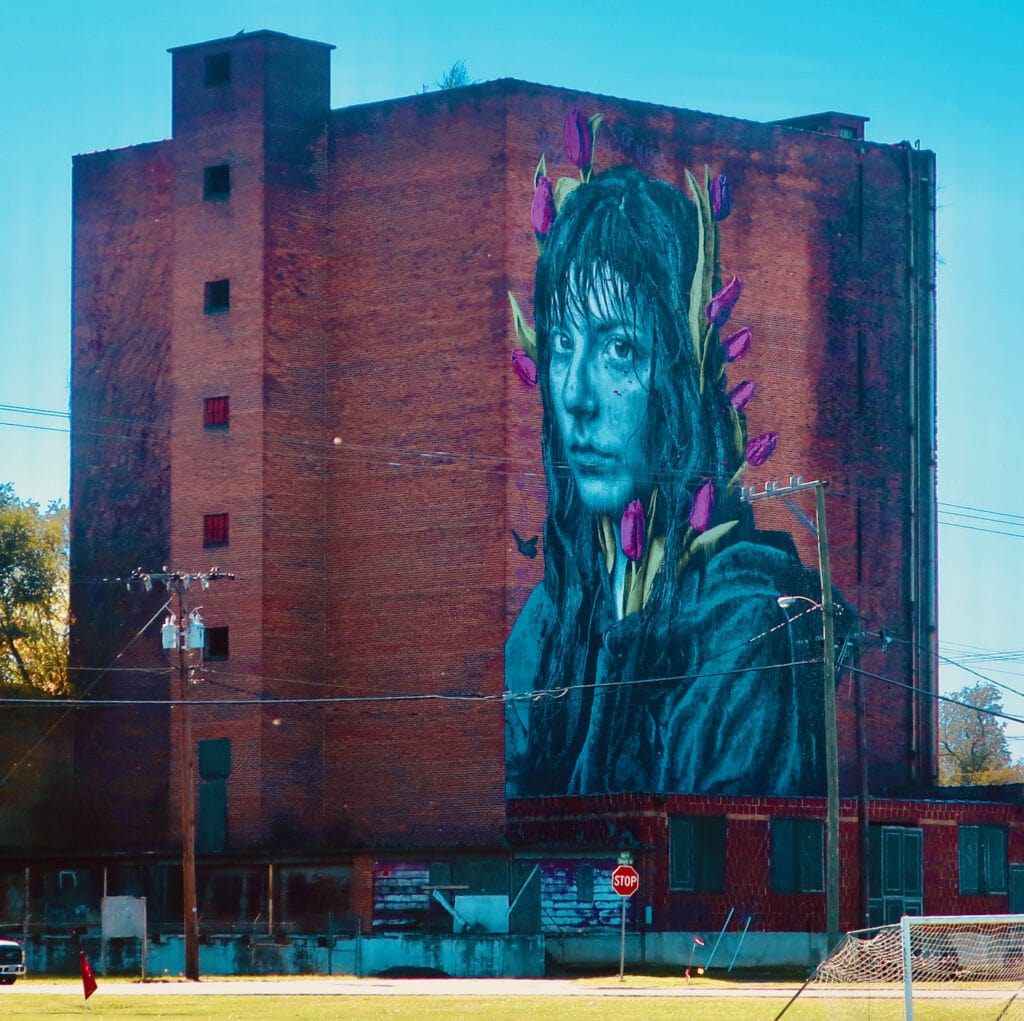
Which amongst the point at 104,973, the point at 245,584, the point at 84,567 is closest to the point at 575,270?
the point at 245,584

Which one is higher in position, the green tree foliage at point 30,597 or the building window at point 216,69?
the building window at point 216,69

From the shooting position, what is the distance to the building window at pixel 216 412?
7231 cm

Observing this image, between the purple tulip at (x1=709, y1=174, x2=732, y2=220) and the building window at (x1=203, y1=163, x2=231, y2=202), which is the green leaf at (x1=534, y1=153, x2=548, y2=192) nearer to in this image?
the purple tulip at (x1=709, y1=174, x2=732, y2=220)

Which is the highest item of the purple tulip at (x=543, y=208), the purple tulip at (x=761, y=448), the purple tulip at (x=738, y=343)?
the purple tulip at (x=543, y=208)

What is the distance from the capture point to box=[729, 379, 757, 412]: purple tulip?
75.7m

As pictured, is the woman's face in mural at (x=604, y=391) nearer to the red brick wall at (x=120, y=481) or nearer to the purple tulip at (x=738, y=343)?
the purple tulip at (x=738, y=343)

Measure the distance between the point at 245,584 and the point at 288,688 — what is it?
3618 millimetres

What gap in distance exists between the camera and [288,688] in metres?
71.2

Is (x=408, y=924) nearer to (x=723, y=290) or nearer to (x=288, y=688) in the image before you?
(x=288, y=688)

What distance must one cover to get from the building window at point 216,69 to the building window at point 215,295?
6.71 metres

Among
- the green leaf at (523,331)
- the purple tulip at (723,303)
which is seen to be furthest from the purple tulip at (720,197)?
the green leaf at (523,331)

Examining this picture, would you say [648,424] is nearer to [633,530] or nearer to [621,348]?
[621,348]

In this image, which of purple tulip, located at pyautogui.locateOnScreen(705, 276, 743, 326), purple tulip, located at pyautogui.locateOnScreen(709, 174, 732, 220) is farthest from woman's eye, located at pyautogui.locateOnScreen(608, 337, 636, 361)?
purple tulip, located at pyautogui.locateOnScreen(709, 174, 732, 220)

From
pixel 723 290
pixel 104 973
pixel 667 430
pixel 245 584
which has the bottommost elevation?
pixel 104 973
